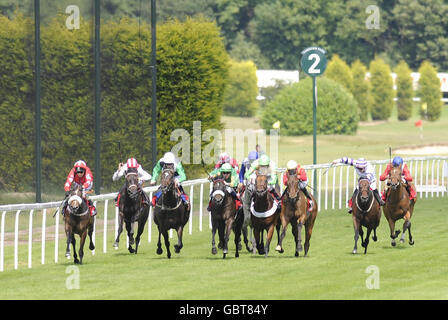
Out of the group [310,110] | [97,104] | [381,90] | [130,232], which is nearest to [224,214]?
[130,232]

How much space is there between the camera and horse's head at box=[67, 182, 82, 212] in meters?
14.4

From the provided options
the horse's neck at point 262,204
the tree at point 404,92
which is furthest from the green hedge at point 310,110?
the horse's neck at point 262,204

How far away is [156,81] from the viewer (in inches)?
976

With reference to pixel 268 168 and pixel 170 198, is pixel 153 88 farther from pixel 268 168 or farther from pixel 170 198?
pixel 170 198

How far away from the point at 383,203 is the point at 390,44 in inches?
2449

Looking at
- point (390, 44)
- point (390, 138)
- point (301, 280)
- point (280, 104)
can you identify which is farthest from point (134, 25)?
point (390, 44)

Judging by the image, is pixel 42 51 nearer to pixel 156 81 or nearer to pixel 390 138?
pixel 156 81

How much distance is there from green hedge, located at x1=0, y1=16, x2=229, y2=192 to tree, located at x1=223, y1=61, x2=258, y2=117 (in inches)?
1548

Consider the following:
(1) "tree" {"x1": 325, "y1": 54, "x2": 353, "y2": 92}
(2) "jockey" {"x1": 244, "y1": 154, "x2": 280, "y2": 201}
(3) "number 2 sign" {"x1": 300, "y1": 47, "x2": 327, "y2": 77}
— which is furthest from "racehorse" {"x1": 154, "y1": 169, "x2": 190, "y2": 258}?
(1) "tree" {"x1": 325, "y1": 54, "x2": 353, "y2": 92}

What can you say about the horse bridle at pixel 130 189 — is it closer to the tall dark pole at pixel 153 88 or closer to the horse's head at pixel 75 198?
the horse's head at pixel 75 198

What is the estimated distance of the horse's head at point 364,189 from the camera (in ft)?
51.4

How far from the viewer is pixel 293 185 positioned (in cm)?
1513

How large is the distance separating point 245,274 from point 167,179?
6.56ft

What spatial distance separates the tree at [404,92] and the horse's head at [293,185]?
53.9 metres
